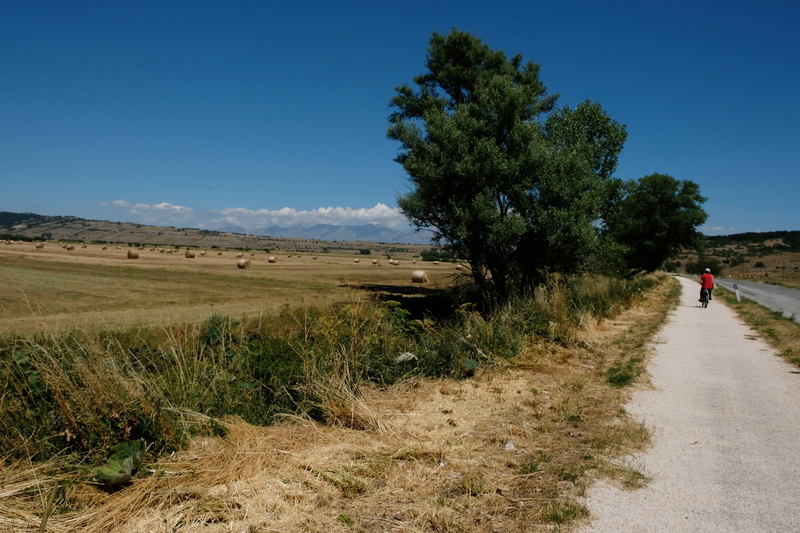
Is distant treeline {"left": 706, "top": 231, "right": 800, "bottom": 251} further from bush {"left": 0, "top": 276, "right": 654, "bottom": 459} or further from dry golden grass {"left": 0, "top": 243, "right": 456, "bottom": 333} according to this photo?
bush {"left": 0, "top": 276, "right": 654, "bottom": 459}

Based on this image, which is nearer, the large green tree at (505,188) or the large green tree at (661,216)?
the large green tree at (505,188)

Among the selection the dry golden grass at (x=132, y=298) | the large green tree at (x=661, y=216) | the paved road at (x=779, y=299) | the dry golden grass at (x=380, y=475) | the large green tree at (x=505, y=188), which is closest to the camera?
the dry golden grass at (x=380, y=475)

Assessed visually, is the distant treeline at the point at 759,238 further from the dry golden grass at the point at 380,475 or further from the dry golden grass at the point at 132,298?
the dry golden grass at the point at 380,475

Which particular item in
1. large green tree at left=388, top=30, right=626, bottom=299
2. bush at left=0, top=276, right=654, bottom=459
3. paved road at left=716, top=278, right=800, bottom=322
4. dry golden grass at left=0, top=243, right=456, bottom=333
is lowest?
dry golden grass at left=0, top=243, right=456, bottom=333

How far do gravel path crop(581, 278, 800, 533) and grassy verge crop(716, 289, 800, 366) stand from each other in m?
1.52

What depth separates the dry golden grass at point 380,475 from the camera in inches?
144

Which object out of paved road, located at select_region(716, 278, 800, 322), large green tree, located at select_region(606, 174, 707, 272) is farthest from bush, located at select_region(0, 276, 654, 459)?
large green tree, located at select_region(606, 174, 707, 272)

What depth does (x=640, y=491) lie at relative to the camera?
420cm

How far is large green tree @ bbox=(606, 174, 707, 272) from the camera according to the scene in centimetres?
4706

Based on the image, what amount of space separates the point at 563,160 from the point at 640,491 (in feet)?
49.9

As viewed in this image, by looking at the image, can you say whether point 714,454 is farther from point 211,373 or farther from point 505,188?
point 505,188

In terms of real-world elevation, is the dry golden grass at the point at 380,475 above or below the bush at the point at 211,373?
below

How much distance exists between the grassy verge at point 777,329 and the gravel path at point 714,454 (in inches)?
59.8

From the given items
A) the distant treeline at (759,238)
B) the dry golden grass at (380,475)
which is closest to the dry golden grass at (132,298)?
the dry golden grass at (380,475)
